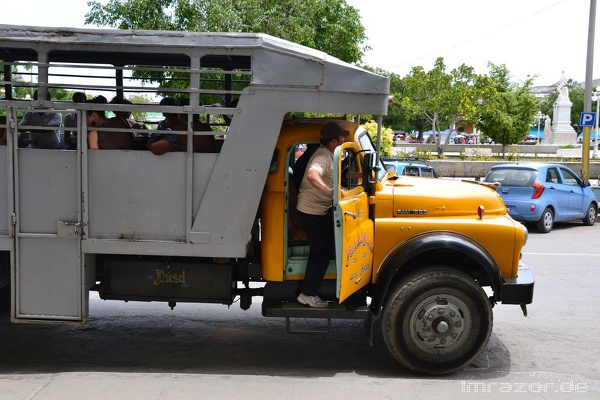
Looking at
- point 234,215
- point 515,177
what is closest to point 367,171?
point 234,215

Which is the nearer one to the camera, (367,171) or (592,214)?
(367,171)

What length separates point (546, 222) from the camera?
15.2 m

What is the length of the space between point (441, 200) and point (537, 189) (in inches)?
385

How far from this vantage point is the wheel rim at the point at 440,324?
5730mm

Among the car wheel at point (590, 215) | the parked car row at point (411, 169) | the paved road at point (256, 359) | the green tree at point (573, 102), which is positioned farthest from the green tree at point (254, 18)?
the green tree at point (573, 102)

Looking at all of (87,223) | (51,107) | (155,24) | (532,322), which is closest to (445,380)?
(532,322)

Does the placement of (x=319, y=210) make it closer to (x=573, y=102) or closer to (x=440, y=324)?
(x=440, y=324)

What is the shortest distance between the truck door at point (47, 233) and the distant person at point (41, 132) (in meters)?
0.18

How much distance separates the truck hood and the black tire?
0.53m

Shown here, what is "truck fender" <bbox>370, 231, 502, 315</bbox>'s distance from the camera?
566 centimetres

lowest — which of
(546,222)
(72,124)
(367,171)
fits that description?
(546,222)

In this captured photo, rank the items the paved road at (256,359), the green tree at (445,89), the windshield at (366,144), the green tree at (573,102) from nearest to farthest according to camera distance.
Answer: the paved road at (256,359), the windshield at (366,144), the green tree at (445,89), the green tree at (573,102)

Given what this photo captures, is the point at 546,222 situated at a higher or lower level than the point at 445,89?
lower

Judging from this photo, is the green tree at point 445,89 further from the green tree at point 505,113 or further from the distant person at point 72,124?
the distant person at point 72,124
